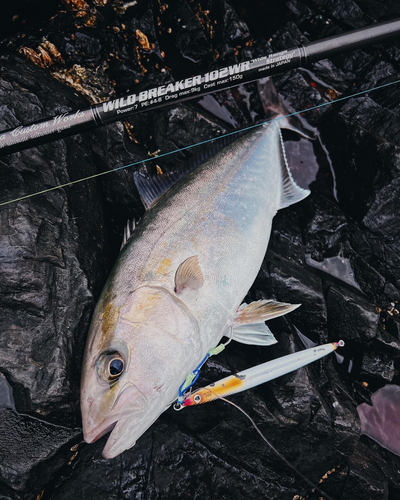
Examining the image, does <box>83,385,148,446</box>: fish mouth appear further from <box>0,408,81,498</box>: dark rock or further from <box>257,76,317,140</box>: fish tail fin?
<box>257,76,317,140</box>: fish tail fin

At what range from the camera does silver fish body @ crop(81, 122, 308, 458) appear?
2.06m

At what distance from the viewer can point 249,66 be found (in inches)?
101

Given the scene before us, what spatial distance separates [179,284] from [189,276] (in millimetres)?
83

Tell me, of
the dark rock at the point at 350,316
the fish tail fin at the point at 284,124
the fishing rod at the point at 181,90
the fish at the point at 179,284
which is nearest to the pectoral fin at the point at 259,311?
the fish at the point at 179,284

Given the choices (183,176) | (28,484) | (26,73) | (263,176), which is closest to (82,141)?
(26,73)

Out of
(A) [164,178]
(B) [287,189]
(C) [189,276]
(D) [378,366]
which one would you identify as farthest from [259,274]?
(D) [378,366]

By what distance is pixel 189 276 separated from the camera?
2346 mm

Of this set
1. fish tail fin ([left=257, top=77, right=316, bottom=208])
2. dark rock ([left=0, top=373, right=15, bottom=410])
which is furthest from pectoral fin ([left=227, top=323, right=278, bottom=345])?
dark rock ([left=0, top=373, right=15, bottom=410])

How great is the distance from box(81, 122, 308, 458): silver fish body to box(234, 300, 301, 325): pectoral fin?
9 centimetres

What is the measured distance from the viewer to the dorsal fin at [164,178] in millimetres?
2822

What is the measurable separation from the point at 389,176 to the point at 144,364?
2618 mm

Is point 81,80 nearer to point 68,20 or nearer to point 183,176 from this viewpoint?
point 68,20

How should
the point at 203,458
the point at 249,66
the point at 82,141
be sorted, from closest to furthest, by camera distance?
the point at 249,66 < the point at 203,458 < the point at 82,141

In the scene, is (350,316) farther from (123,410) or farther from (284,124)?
(123,410)
